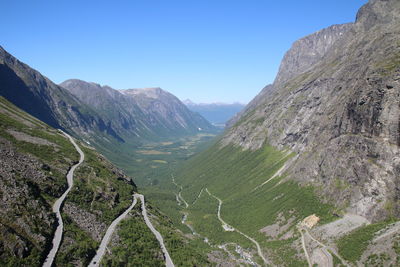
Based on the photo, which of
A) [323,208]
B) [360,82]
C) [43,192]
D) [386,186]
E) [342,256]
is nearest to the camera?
[43,192]

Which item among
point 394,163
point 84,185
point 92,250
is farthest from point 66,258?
point 394,163

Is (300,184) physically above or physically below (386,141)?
below

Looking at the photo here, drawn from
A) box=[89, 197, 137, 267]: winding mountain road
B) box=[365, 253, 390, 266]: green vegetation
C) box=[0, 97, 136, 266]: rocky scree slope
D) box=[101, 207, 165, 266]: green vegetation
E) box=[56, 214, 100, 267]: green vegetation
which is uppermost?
box=[0, 97, 136, 266]: rocky scree slope

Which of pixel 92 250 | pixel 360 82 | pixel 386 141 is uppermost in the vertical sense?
pixel 360 82

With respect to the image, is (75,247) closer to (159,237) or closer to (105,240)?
(105,240)

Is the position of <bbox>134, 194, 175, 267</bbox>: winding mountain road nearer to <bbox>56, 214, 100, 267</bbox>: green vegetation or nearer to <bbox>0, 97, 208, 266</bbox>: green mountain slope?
<bbox>0, 97, 208, 266</bbox>: green mountain slope

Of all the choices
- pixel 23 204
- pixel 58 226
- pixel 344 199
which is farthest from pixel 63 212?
pixel 344 199

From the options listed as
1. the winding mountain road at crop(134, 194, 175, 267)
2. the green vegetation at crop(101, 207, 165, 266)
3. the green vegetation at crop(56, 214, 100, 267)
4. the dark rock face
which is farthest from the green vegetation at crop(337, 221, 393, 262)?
the dark rock face

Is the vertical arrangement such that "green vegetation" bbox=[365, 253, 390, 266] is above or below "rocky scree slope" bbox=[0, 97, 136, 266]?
below

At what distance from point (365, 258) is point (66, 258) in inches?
3825

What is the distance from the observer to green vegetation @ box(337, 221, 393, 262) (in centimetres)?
11338

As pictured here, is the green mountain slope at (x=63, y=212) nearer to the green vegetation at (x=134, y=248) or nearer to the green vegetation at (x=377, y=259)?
the green vegetation at (x=134, y=248)

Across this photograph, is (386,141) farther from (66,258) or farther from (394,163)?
(66,258)

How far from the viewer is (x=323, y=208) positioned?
153250mm
